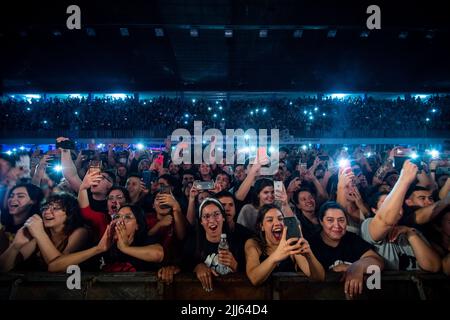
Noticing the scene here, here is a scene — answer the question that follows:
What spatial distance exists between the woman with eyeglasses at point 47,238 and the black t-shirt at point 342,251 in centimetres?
221

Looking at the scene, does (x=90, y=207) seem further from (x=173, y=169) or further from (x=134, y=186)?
(x=173, y=169)

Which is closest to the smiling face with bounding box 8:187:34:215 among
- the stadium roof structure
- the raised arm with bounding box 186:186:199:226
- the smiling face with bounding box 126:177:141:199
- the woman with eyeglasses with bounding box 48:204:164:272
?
the woman with eyeglasses with bounding box 48:204:164:272

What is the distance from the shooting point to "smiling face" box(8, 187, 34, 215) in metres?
2.92

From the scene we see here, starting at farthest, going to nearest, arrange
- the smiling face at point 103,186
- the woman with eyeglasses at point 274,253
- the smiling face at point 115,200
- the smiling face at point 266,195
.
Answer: the smiling face at point 103,186, the smiling face at point 266,195, the smiling face at point 115,200, the woman with eyeglasses at point 274,253

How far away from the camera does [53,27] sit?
350 inches

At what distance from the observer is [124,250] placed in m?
2.39

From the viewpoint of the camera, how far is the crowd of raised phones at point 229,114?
14.0 meters

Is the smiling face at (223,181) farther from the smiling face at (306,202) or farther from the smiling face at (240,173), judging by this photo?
the smiling face at (306,202)

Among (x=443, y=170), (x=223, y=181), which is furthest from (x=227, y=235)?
(x=443, y=170)

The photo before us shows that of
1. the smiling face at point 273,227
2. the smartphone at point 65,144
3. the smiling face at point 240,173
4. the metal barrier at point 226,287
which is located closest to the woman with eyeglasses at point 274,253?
the smiling face at point 273,227

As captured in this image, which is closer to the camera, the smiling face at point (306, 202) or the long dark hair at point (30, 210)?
the long dark hair at point (30, 210)

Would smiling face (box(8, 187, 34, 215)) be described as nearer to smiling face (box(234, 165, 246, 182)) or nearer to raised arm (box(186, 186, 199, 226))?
raised arm (box(186, 186, 199, 226))

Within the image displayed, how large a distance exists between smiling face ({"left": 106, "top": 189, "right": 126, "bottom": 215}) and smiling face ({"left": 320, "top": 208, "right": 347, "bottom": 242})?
2192mm
